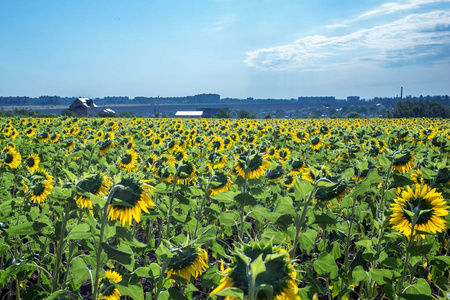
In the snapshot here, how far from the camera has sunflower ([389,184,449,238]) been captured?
2383mm

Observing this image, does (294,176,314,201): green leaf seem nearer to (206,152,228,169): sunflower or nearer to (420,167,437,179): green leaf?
(420,167,437,179): green leaf

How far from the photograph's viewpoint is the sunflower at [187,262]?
2.13m

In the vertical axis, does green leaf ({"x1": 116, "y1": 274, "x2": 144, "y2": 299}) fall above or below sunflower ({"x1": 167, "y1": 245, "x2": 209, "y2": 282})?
below

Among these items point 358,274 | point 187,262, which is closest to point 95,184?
point 187,262

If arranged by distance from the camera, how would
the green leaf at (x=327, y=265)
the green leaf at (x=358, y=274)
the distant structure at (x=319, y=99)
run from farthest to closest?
the distant structure at (x=319, y=99)
the green leaf at (x=358, y=274)
the green leaf at (x=327, y=265)

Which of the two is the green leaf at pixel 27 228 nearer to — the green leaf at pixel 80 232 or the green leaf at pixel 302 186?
the green leaf at pixel 80 232

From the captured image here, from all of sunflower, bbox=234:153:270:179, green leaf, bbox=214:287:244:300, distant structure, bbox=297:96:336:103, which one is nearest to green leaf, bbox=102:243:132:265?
green leaf, bbox=214:287:244:300

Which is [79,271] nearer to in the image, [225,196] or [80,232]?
[80,232]

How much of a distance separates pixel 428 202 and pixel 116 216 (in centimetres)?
210

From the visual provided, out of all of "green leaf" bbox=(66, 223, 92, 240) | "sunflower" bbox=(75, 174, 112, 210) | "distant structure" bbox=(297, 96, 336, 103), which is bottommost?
"green leaf" bbox=(66, 223, 92, 240)

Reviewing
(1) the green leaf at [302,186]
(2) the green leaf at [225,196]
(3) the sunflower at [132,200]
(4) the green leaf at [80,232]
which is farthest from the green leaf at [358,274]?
(4) the green leaf at [80,232]

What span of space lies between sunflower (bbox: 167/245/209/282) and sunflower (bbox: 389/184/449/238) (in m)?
1.37

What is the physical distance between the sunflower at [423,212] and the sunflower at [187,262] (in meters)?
1.37

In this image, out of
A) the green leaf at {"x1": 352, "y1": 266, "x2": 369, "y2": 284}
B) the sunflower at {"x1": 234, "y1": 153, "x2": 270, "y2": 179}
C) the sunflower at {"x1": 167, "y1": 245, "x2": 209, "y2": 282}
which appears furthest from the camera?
the sunflower at {"x1": 234, "y1": 153, "x2": 270, "y2": 179}
